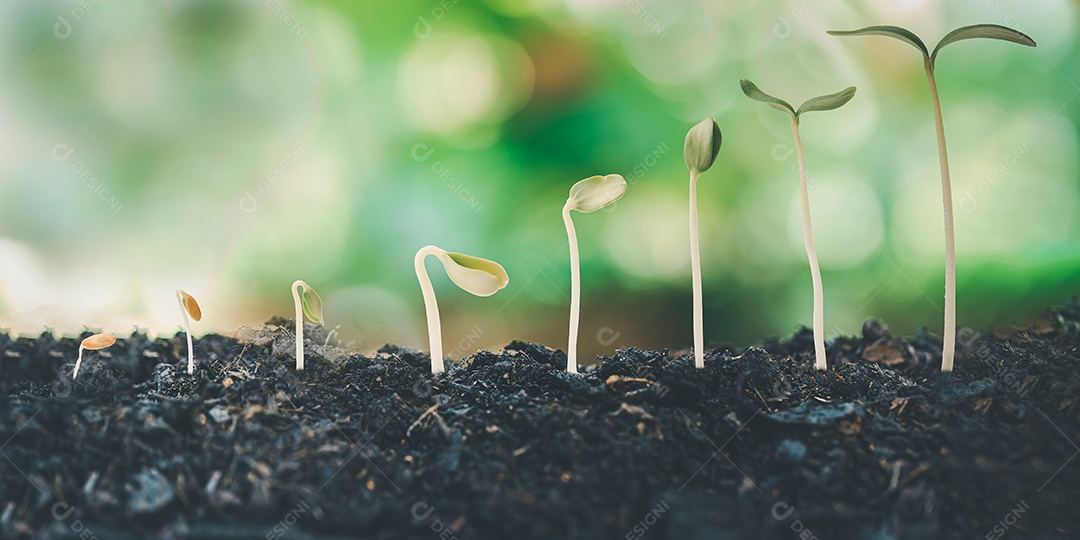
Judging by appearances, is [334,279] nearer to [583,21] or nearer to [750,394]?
[583,21]

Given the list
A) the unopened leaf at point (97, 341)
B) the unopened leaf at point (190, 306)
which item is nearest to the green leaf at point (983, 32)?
the unopened leaf at point (190, 306)

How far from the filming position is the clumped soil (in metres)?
0.91

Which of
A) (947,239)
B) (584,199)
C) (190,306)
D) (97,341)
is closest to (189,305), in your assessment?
(190,306)

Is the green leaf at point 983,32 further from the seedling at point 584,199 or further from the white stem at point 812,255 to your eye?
the seedling at point 584,199

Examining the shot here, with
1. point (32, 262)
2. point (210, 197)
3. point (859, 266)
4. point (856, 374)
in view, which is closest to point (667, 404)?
point (856, 374)

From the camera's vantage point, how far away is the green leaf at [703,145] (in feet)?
3.92

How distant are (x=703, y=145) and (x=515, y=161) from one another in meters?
1.16

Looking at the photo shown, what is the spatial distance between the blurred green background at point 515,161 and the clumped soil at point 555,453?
0.95 metres

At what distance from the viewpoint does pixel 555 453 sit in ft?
3.29

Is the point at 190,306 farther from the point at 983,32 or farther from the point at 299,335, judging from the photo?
the point at 983,32

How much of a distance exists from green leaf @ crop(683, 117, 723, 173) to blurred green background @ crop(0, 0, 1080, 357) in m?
1.03

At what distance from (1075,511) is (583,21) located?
71.8 inches

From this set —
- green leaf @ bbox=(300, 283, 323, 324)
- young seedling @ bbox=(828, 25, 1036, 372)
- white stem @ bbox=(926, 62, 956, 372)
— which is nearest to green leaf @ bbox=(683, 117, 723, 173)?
young seedling @ bbox=(828, 25, 1036, 372)

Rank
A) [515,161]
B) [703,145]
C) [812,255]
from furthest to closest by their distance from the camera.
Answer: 1. [515,161]
2. [812,255]
3. [703,145]
